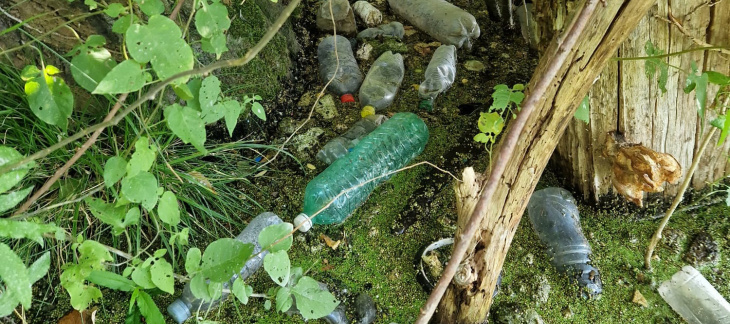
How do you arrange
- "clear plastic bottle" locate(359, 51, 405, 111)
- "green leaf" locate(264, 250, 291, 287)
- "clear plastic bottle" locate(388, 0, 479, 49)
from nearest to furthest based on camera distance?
1. "green leaf" locate(264, 250, 291, 287)
2. "clear plastic bottle" locate(359, 51, 405, 111)
3. "clear plastic bottle" locate(388, 0, 479, 49)

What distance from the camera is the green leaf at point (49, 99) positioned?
4.10ft

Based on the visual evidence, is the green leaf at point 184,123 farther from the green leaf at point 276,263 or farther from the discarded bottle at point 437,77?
the discarded bottle at point 437,77

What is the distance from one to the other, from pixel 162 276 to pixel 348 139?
1.12 metres

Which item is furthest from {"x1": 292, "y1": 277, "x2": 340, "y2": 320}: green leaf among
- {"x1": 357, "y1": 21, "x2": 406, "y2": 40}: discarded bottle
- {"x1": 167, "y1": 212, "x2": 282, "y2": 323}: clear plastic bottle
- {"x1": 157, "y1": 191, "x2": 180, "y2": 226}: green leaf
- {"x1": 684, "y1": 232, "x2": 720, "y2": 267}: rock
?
{"x1": 357, "y1": 21, "x2": 406, "y2": 40}: discarded bottle

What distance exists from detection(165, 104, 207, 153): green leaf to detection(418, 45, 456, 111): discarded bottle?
138 centimetres

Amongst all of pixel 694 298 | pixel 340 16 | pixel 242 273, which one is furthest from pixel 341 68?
pixel 694 298

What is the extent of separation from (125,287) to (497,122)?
4.45 feet

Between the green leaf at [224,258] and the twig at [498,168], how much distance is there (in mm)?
576

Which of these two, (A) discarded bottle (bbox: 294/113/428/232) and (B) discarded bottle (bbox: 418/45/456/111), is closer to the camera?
(A) discarded bottle (bbox: 294/113/428/232)

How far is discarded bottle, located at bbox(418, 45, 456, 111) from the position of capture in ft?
8.12

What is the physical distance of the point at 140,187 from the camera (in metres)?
1.26

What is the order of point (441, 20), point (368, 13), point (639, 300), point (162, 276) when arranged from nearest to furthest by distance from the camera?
1. point (162, 276)
2. point (639, 300)
3. point (441, 20)
4. point (368, 13)

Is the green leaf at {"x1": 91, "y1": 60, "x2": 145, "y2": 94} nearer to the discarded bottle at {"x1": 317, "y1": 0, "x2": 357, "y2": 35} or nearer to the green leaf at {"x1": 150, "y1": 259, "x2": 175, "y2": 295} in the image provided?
the green leaf at {"x1": 150, "y1": 259, "x2": 175, "y2": 295}

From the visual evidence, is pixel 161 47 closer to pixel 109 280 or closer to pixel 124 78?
pixel 124 78
